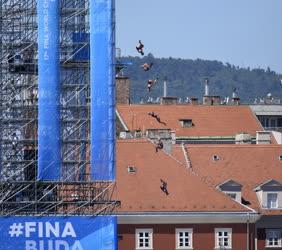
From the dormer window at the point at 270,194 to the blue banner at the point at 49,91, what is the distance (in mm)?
17088

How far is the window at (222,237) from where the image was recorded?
101 m

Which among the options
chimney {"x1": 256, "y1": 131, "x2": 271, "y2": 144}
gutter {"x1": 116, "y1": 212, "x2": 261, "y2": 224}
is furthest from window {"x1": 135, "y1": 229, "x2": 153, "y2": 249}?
chimney {"x1": 256, "y1": 131, "x2": 271, "y2": 144}

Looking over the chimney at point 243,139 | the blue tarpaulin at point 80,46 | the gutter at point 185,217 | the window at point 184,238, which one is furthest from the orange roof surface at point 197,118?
the blue tarpaulin at point 80,46

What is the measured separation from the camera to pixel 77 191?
91250 millimetres

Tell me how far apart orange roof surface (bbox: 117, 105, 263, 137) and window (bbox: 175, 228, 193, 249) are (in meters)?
30.5

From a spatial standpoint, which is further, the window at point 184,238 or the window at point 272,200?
the window at point 272,200

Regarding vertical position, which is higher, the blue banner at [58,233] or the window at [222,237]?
the blue banner at [58,233]

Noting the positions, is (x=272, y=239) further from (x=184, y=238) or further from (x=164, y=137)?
(x=164, y=137)

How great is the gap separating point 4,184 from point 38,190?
5.51 ft

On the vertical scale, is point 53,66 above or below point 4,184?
above

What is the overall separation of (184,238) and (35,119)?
42.1 feet

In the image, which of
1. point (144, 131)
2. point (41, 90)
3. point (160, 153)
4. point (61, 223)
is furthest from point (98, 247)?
point (144, 131)

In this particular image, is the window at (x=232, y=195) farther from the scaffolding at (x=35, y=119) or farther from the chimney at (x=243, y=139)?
the chimney at (x=243, y=139)

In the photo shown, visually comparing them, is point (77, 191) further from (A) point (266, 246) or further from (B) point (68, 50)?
(A) point (266, 246)
